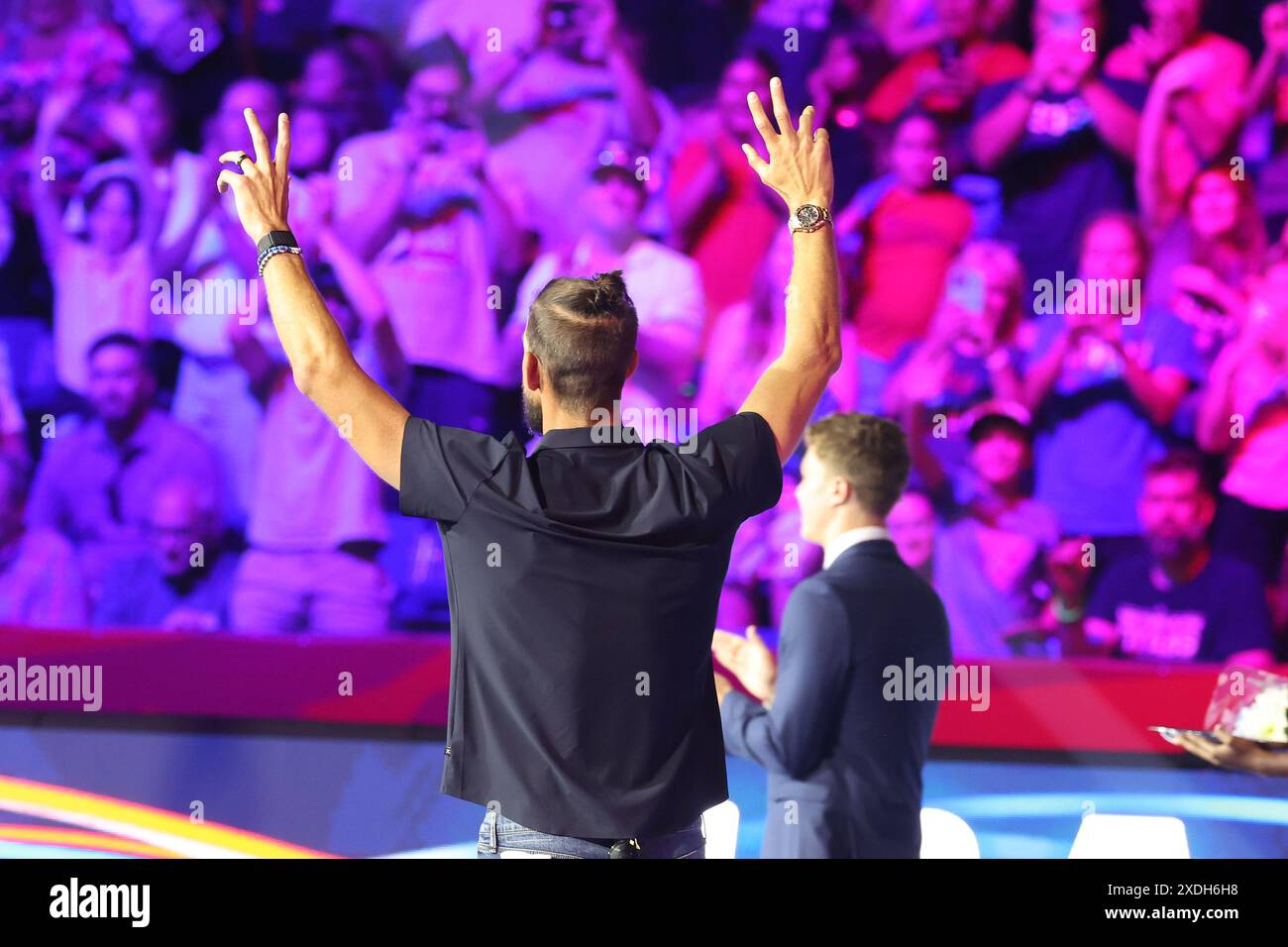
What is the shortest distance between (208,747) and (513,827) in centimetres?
282

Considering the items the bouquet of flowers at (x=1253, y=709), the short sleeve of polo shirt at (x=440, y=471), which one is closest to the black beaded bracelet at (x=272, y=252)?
the short sleeve of polo shirt at (x=440, y=471)

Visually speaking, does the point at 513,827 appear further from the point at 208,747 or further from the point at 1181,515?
the point at 1181,515

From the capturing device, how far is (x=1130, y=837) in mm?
3771

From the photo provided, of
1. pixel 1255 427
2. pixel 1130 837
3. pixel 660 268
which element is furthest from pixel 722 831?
pixel 1255 427

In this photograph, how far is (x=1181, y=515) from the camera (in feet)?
13.1

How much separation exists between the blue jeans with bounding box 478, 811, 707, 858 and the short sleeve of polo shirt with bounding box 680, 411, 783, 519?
1.23 ft

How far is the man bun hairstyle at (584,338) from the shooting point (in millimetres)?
1516

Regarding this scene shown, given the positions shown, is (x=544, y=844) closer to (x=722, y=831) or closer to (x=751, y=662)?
(x=751, y=662)

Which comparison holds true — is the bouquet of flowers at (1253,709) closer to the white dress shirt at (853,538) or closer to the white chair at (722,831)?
the white dress shirt at (853,538)

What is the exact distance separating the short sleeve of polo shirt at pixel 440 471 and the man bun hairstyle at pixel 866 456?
123 centimetres

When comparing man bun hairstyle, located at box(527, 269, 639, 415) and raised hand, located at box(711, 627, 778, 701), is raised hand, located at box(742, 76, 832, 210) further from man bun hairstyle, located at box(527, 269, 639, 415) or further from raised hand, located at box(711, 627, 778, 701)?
raised hand, located at box(711, 627, 778, 701)

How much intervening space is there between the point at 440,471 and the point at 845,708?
3.82 feet
